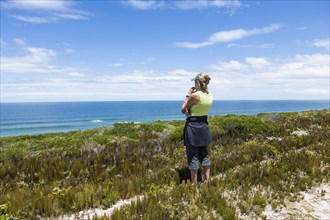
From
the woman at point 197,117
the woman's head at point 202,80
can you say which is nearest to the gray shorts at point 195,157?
the woman at point 197,117

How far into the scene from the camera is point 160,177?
24.7 ft

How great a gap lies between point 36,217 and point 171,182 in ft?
10.4

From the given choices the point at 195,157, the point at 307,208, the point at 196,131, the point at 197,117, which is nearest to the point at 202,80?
the point at 197,117

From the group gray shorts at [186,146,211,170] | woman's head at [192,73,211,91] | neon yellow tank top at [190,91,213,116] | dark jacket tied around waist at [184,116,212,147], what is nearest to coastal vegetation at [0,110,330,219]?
gray shorts at [186,146,211,170]

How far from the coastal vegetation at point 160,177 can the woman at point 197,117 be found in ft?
2.39

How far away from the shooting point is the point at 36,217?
17.0ft

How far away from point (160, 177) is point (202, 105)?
2338mm

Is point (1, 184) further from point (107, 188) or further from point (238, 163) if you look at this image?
point (238, 163)

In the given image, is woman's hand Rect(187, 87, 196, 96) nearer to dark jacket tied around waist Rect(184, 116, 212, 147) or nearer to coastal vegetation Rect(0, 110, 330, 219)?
dark jacket tied around waist Rect(184, 116, 212, 147)

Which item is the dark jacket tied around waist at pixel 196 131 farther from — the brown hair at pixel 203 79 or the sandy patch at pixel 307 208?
the sandy patch at pixel 307 208

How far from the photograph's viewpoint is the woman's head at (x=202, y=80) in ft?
22.0

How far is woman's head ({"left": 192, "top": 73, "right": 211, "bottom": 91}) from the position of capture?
22.0 ft

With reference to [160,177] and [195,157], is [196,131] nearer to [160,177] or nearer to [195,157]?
[195,157]

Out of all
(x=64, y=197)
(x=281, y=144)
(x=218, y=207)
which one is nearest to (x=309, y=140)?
(x=281, y=144)
